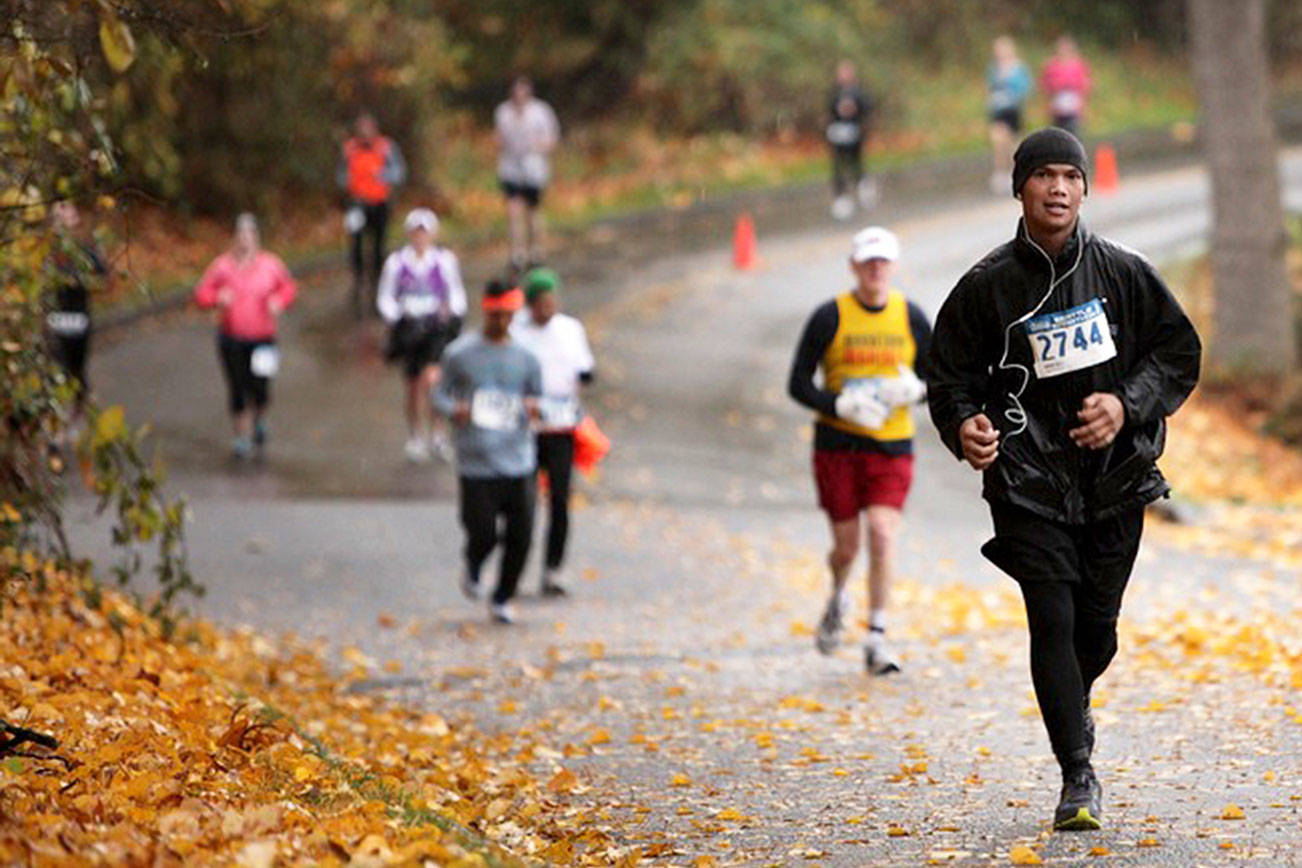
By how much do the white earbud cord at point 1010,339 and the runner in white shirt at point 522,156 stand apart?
17821mm

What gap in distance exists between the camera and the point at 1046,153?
22.4ft

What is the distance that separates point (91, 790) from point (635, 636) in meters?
6.85

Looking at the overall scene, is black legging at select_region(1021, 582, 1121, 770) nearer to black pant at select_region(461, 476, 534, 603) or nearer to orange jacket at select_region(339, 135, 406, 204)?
black pant at select_region(461, 476, 534, 603)

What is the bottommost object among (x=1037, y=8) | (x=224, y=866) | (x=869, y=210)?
(x=224, y=866)

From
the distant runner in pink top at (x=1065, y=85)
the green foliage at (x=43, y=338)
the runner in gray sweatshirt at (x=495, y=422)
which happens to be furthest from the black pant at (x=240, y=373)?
the distant runner in pink top at (x=1065, y=85)

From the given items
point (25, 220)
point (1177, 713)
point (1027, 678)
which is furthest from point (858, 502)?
point (25, 220)

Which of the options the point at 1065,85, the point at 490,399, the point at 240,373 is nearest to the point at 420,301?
the point at 240,373

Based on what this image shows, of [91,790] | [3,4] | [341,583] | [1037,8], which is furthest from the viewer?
[1037,8]

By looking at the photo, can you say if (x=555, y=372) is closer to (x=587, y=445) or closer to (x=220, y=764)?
(x=587, y=445)

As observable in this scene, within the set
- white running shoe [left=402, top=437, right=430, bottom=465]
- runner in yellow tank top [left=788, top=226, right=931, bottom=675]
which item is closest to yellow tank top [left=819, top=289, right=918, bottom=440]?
runner in yellow tank top [left=788, top=226, right=931, bottom=675]

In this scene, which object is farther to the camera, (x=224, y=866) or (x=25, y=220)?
(x=25, y=220)

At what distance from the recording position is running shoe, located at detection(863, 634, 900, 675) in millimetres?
10961

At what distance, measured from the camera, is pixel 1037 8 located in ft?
136

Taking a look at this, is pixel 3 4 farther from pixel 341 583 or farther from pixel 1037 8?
pixel 1037 8
